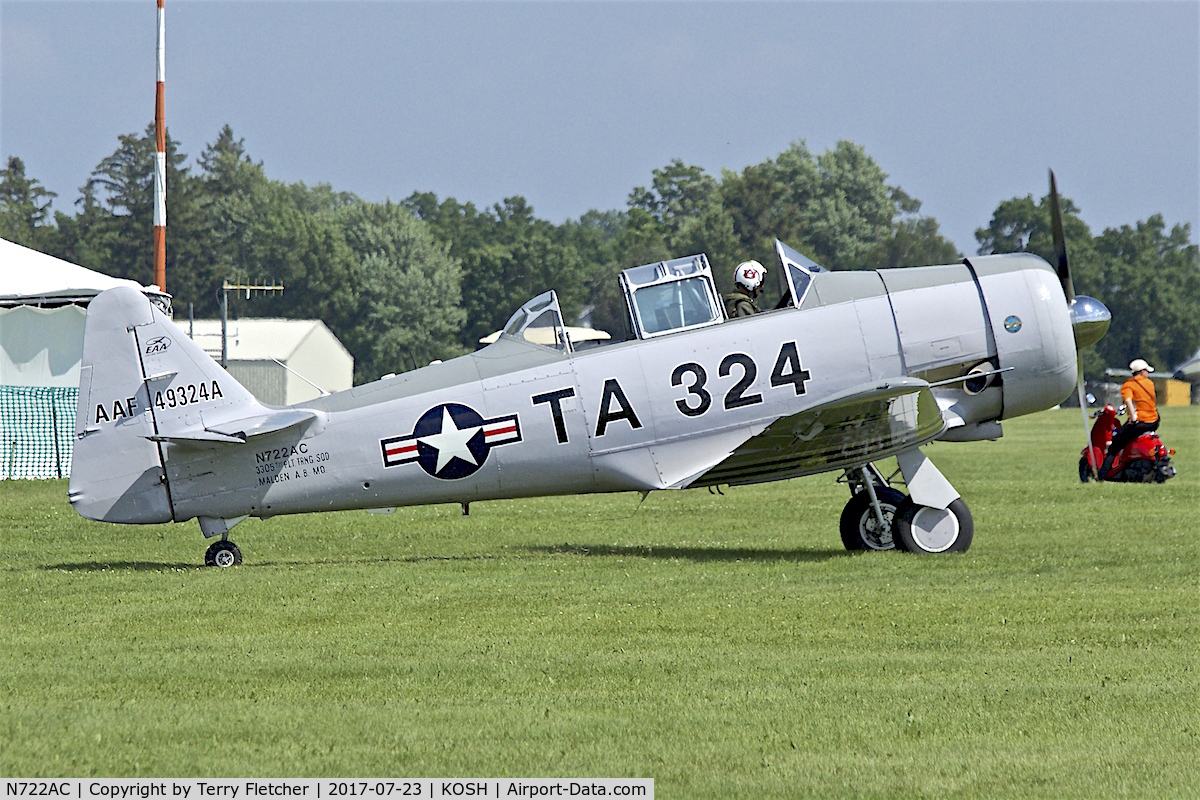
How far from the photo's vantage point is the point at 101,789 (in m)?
4.82

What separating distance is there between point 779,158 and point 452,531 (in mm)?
92064

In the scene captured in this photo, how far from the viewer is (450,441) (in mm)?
10844

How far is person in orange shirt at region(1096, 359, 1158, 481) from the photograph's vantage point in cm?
1891

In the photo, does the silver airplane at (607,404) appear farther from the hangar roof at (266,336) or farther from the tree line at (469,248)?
the tree line at (469,248)

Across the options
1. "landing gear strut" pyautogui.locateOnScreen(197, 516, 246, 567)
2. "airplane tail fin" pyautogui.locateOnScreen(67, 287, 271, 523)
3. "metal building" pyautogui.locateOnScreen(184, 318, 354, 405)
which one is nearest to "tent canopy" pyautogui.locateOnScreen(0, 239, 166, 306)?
"airplane tail fin" pyautogui.locateOnScreen(67, 287, 271, 523)

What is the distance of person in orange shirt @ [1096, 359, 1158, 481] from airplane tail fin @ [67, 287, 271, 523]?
41.1 feet

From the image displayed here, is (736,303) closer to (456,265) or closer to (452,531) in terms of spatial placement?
(452,531)

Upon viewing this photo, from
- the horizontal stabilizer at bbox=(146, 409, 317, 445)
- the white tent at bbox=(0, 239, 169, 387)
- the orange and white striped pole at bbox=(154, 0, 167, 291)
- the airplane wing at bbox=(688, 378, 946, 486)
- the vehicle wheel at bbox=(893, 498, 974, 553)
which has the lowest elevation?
the vehicle wheel at bbox=(893, 498, 974, 553)

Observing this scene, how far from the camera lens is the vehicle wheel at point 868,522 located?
11570 mm

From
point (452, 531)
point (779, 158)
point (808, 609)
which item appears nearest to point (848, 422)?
point (808, 609)

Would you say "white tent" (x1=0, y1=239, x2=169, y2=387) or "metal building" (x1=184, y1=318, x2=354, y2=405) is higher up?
"metal building" (x1=184, y1=318, x2=354, y2=405)

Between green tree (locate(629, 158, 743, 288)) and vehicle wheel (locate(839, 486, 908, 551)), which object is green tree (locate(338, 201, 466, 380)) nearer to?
green tree (locate(629, 158, 743, 288))

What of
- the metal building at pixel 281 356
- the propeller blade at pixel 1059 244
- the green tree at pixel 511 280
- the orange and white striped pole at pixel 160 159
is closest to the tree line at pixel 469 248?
the green tree at pixel 511 280
